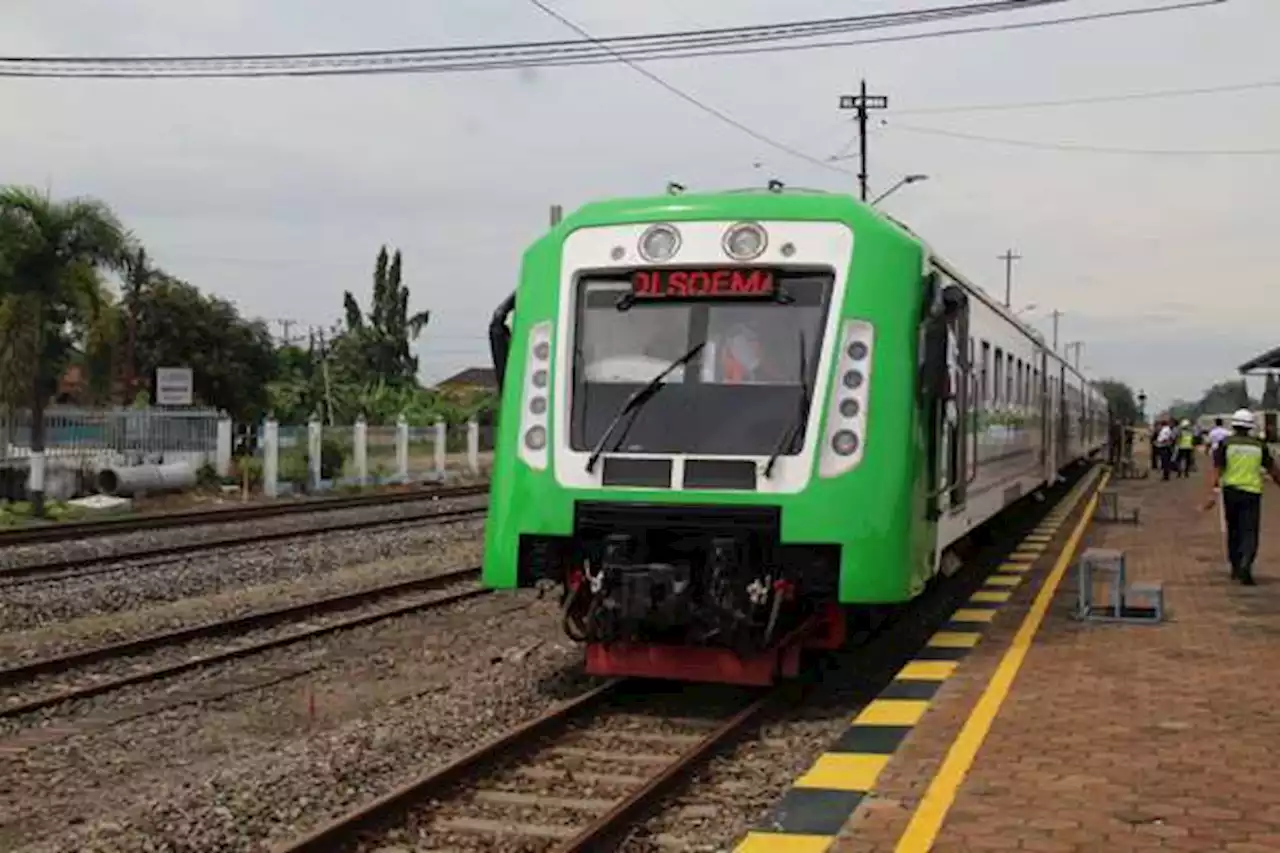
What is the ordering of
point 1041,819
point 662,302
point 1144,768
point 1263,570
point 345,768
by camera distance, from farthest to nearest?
point 1263,570 → point 662,302 → point 345,768 → point 1144,768 → point 1041,819

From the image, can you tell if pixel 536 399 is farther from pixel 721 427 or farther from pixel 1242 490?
pixel 1242 490

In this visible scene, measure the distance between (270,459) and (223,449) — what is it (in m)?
1.14

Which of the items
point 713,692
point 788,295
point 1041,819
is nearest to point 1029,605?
point 713,692

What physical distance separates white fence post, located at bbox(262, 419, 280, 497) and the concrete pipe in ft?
5.27

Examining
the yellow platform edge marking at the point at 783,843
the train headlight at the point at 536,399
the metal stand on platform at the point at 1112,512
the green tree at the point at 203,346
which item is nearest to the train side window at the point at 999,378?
the train headlight at the point at 536,399

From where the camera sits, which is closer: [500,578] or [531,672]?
[500,578]

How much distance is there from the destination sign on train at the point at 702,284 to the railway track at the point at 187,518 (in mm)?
13122

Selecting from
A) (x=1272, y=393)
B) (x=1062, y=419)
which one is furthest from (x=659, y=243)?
(x=1272, y=393)

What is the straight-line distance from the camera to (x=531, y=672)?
31.1 feet

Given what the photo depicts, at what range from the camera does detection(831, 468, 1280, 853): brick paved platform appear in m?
5.13

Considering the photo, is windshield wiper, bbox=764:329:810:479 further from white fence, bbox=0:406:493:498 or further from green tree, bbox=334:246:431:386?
green tree, bbox=334:246:431:386

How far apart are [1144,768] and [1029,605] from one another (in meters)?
5.58

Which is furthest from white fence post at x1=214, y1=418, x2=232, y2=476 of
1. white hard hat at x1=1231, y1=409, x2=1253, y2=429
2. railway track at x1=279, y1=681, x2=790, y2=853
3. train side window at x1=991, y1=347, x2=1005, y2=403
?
railway track at x1=279, y1=681, x2=790, y2=853

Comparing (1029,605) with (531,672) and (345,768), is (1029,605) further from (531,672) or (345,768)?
(345,768)
